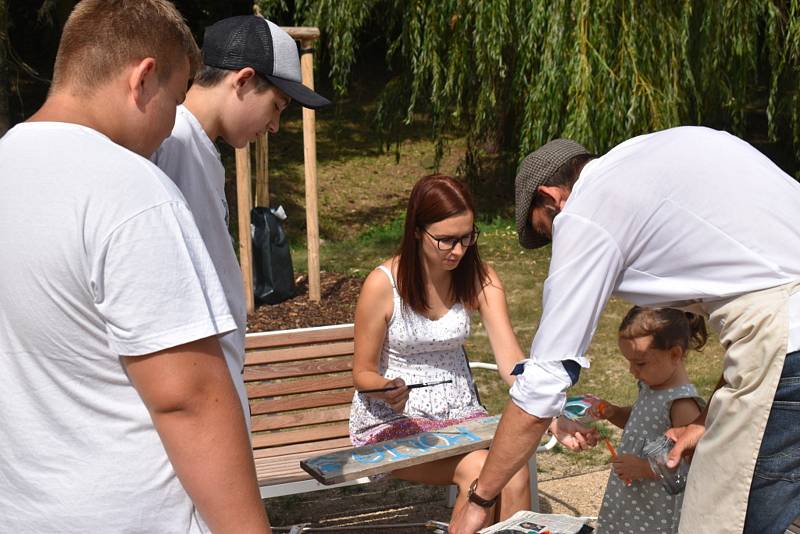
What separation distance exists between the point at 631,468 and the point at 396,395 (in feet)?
2.93

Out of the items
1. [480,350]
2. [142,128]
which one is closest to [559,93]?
[480,350]

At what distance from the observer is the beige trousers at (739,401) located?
2168 millimetres

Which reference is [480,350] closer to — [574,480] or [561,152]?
[574,480]

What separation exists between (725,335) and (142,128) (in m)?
1.40

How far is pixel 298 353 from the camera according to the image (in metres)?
4.38

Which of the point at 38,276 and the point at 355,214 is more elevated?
the point at 38,276

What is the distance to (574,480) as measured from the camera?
15.8ft

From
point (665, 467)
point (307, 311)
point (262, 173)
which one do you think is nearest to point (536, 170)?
point (665, 467)

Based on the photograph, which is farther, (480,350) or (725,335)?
(480,350)

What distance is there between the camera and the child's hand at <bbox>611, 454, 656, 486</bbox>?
319 centimetres

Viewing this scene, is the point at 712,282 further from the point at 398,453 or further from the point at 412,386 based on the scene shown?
the point at 412,386

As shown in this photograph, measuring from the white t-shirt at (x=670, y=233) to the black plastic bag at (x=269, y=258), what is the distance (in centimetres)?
539

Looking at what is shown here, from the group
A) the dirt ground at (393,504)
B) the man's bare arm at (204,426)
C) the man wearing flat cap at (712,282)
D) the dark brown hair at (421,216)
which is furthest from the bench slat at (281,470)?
the man's bare arm at (204,426)

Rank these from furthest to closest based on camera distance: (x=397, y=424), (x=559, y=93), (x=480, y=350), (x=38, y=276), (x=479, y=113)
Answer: (x=479, y=113) < (x=559, y=93) < (x=480, y=350) < (x=397, y=424) < (x=38, y=276)
